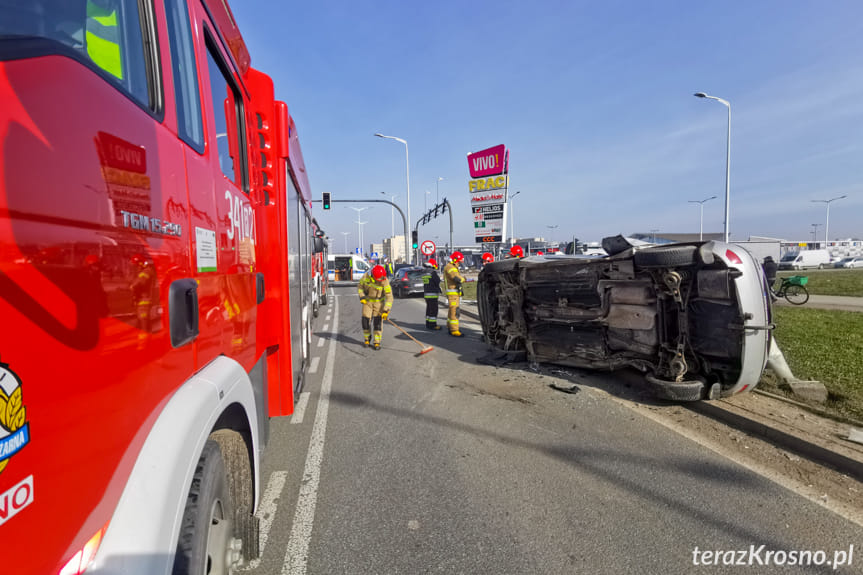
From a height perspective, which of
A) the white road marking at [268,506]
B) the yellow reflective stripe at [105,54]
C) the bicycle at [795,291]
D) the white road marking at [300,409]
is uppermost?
the yellow reflective stripe at [105,54]

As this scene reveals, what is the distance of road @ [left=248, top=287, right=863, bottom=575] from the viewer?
2.53 metres

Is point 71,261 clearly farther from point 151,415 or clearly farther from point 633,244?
point 633,244

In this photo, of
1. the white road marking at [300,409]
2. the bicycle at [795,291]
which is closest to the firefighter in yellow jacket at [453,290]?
the white road marking at [300,409]

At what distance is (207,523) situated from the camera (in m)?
1.52

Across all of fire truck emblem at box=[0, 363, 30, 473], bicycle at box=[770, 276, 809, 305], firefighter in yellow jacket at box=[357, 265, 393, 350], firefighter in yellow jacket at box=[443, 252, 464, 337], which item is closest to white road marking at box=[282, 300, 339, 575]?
fire truck emblem at box=[0, 363, 30, 473]

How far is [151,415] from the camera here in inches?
50.5

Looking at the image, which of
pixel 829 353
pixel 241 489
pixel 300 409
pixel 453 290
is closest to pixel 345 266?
pixel 453 290

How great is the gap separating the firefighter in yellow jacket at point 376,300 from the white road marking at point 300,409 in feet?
9.69

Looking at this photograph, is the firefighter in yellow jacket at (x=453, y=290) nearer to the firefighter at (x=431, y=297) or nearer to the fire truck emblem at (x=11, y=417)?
the firefighter at (x=431, y=297)

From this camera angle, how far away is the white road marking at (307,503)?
8.27ft

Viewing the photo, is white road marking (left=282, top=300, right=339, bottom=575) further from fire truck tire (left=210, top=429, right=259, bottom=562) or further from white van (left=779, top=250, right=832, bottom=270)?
→ white van (left=779, top=250, right=832, bottom=270)

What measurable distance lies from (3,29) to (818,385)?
6.28 metres

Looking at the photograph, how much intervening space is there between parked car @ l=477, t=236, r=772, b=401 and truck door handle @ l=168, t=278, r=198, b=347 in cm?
433

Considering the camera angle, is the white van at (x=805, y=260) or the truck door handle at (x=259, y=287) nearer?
A: the truck door handle at (x=259, y=287)
